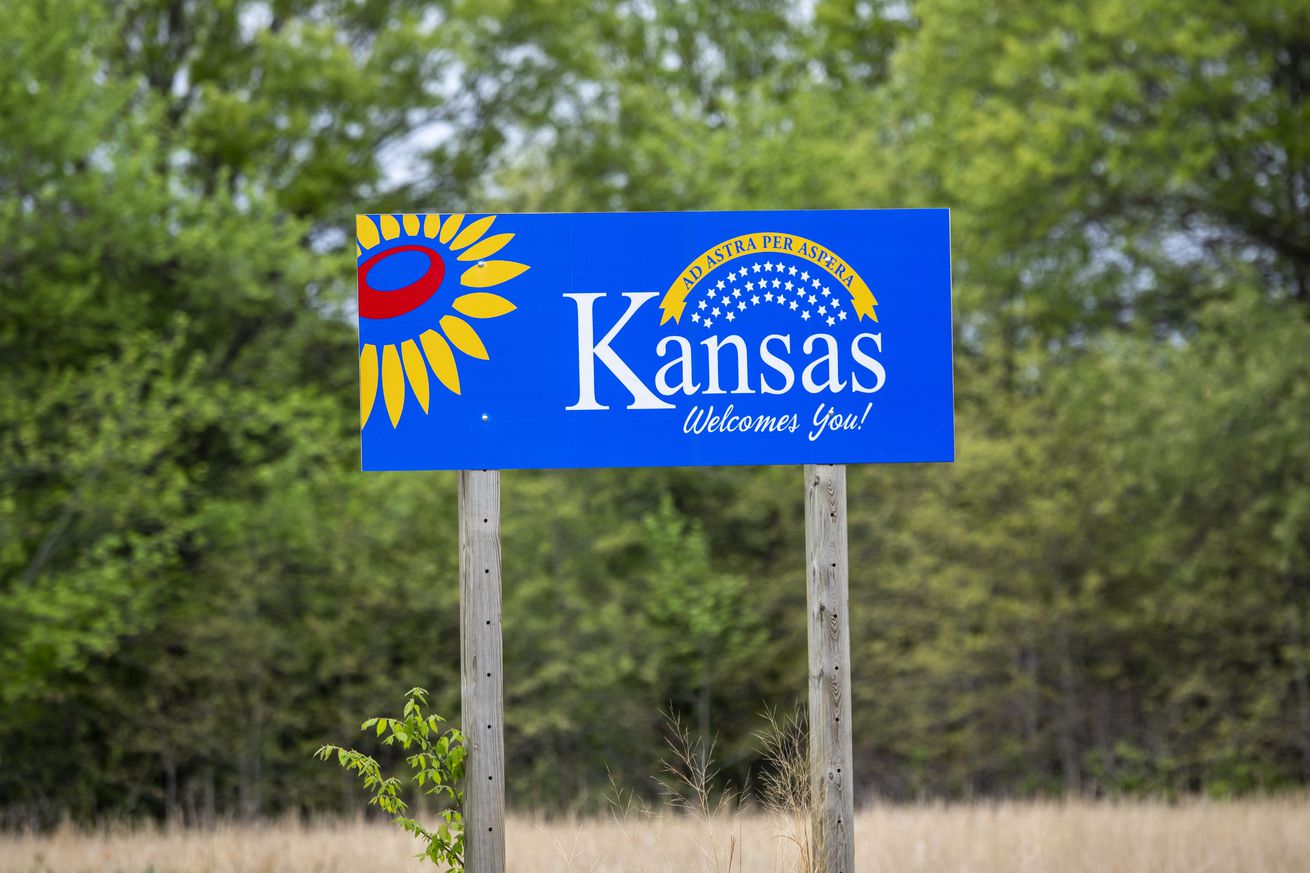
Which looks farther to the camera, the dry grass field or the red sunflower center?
the dry grass field

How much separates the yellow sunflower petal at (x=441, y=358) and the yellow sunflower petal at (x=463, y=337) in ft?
0.11

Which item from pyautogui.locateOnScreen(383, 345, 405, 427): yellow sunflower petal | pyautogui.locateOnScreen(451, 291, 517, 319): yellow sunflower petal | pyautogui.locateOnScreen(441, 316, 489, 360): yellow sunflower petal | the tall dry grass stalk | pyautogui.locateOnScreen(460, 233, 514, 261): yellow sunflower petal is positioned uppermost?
pyautogui.locateOnScreen(460, 233, 514, 261): yellow sunflower petal

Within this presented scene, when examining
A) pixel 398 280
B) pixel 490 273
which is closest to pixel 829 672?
pixel 490 273

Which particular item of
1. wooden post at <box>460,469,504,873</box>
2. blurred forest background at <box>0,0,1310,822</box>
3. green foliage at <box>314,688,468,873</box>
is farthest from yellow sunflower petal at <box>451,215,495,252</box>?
blurred forest background at <box>0,0,1310,822</box>

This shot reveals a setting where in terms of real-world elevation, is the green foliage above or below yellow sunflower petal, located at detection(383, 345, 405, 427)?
below

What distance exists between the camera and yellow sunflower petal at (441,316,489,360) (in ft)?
17.0

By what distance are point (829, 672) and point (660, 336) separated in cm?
142

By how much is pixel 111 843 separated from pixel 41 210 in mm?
9662

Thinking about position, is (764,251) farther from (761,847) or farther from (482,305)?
(761,847)

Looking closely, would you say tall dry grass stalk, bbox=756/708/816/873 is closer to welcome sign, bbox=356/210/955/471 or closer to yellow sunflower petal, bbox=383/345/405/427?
welcome sign, bbox=356/210/955/471

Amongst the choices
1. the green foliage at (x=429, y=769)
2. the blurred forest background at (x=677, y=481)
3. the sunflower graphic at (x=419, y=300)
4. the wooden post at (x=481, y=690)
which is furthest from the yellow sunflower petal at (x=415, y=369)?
the blurred forest background at (x=677, y=481)

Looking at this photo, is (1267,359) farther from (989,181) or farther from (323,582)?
(323,582)

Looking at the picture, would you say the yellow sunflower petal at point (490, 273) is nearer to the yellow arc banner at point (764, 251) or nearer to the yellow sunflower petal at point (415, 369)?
the yellow sunflower petal at point (415, 369)

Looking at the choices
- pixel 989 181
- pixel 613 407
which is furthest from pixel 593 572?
pixel 613 407
